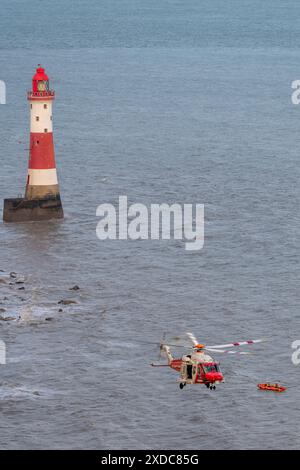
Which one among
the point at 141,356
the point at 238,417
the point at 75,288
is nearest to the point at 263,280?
the point at 75,288

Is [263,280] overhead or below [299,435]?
overhead

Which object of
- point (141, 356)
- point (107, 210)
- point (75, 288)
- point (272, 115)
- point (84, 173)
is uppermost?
point (272, 115)

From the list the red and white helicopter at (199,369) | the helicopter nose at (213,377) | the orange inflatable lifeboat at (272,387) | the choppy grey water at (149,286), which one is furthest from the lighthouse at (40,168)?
the helicopter nose at (213,377)

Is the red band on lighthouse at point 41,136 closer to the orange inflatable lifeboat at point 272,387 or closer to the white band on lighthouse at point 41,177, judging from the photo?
the white band on lighthouse at point 41,177

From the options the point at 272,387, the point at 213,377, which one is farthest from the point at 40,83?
the point at 213,377
